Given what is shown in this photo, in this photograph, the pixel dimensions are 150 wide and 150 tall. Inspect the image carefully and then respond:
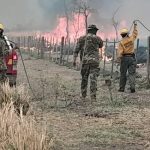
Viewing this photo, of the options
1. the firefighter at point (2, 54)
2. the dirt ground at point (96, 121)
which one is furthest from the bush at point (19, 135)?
the firefighter at point (2, 54)

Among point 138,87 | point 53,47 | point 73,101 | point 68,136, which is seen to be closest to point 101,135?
point 68,136

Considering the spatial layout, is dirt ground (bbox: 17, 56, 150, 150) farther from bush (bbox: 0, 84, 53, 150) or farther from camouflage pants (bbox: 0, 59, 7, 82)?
camouflage pants (bbox: 0, 59, 7, 82)

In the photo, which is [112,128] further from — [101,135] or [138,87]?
[138,87]

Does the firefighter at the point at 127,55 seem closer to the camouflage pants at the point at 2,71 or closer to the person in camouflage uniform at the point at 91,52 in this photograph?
the person in camouflage uniform at the point at 91,52

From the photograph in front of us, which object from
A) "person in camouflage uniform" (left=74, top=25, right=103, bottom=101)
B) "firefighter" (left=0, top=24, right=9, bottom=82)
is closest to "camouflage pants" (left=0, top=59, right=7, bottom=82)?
"firefighter" (left=0, top=24, right=9, bottom=82)

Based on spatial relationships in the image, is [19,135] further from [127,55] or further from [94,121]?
[127,55]

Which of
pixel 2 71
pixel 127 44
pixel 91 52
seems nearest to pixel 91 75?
pixel 91 52

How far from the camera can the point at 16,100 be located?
1115 centimetres

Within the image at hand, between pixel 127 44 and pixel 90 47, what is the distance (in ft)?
8.29

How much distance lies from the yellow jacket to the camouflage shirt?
223 centimetres

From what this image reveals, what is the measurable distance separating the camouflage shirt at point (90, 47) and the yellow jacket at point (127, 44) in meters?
2.23

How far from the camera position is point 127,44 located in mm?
16188

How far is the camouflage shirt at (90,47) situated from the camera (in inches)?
544

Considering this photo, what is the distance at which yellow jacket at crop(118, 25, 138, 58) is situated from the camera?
16078mm
